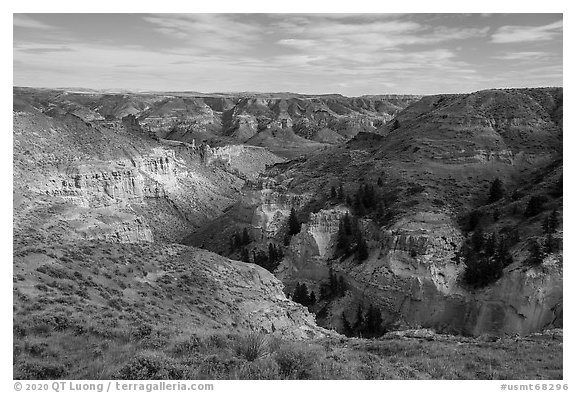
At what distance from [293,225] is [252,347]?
40530 millimetres

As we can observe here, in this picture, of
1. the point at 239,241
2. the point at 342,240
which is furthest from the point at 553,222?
the point at 239,241

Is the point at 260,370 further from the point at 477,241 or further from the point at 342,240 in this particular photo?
the point at 342,240

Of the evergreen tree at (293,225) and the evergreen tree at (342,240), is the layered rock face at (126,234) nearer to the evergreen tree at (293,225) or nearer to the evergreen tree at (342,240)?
the evergreen tree at (293,225)

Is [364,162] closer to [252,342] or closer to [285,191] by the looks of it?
[285,191]

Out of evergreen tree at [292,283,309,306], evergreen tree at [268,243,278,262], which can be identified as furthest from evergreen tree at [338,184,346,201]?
evergreen tree at [292,283,309,306]

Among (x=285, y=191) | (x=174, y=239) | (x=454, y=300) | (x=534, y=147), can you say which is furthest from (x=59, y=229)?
(x=534, y=147)

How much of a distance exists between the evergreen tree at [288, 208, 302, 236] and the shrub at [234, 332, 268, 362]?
39.7 m

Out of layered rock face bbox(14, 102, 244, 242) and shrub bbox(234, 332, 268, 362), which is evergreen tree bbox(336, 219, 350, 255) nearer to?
layered rock face bbox(14, 102, 244, 242)

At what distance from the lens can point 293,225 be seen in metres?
50.5

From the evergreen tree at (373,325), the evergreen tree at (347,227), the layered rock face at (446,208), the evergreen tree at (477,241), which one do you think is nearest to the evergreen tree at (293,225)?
the layered rock face at (446,208)

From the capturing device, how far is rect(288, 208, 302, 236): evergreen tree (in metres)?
50.2

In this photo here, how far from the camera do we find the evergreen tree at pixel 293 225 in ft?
165

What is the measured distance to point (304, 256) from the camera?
48219mm
